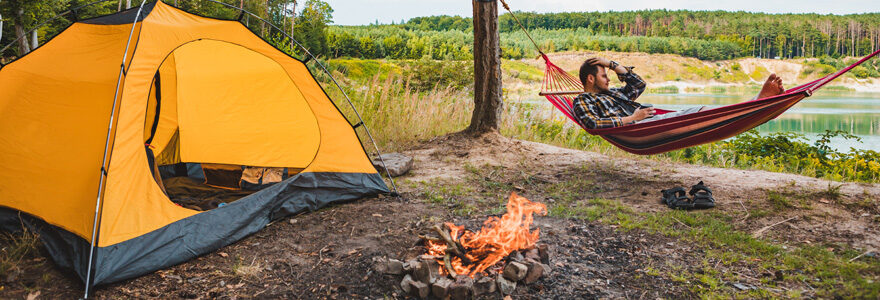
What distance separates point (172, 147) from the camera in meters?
3.82

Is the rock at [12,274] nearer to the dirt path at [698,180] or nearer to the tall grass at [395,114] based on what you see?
the dirt path at [698,180]

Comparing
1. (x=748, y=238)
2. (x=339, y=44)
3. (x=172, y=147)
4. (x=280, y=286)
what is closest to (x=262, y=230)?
(x=280, y=286)

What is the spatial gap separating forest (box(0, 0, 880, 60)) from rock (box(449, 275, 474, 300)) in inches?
453

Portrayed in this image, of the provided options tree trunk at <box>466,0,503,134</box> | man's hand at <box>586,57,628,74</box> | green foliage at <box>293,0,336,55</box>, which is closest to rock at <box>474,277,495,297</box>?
man's hand at <box>586,57,628,74</box>

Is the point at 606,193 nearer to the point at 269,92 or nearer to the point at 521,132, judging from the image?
the point at 269,92

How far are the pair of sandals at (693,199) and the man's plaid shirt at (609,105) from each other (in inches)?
23.5

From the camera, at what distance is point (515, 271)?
6.21ft

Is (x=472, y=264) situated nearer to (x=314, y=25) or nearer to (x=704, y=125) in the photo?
(x=704, y=125)

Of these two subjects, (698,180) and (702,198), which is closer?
(702,198)

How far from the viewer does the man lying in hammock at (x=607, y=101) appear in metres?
3.41

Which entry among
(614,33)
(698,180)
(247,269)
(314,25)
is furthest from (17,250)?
(614,33)

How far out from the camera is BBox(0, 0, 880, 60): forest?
16.6 meters

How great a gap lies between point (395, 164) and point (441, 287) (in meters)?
2.21

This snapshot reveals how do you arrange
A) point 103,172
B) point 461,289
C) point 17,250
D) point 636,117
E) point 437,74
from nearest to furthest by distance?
point 461,289
point 103,172
point 17,250
point 636,117
point 437,74
